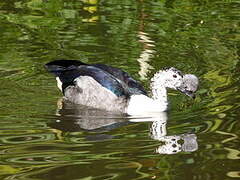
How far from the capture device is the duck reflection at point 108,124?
27.2 ft

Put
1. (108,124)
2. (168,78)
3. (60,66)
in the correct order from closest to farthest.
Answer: (108,124) → (168,78) → (60,66)

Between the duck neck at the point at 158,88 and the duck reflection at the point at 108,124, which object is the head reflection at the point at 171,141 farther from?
the duck neck at the point at 158,88

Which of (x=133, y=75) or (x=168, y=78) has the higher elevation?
(x=168, y=78)

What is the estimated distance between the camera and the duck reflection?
27.2ft

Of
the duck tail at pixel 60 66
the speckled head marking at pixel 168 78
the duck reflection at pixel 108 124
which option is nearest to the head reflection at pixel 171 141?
the duck reflection at pixel 108 124

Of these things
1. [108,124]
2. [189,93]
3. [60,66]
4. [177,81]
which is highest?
[60,66]

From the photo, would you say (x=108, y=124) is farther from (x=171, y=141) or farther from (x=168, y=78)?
(x=168, y=78)

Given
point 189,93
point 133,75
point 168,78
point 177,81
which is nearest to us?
point 189,93

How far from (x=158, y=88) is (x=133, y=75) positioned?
1088 mm

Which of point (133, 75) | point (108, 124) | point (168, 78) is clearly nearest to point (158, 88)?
point (168, 78)

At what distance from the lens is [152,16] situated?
14469mm

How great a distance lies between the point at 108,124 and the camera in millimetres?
9445

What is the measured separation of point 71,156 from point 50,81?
3579mm

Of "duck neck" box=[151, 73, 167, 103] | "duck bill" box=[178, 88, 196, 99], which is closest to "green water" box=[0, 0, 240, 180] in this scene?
"duck bill" box=[178, 88, 196, 99]
